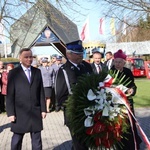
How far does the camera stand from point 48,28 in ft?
72.2

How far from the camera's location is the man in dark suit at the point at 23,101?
530cm

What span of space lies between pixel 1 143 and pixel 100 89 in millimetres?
3853

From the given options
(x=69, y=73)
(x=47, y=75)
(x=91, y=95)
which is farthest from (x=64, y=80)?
(x=47, y=75)

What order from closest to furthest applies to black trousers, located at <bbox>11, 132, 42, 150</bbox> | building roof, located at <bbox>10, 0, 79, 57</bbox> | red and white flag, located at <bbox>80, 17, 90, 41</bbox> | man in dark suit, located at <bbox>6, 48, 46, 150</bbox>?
1. man in dark suit, located at <bbox>6, 48, 46, 150</bbox>
2. black trousers, located at <bbox>11, 132, 42, 150</bbox>
3. building roof, located at <bbox>10, 0, 79, 57</bbox>
4. red and white flag, located at <bbox>80, 17, 90, 41</bbox>

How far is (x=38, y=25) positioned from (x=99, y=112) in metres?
16.0

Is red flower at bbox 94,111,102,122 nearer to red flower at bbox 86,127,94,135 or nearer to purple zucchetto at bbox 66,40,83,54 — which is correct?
red flower at bbox 86,127,94,135

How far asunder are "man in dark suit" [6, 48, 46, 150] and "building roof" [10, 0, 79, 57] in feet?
19.2

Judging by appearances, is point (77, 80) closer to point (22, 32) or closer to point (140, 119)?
point (140, 119)

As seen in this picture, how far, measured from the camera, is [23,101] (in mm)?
5297

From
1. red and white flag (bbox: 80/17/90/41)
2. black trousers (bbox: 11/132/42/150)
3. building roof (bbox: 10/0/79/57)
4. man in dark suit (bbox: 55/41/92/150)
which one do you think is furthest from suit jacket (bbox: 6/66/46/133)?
red and white flag (bbox: 80/17/90/41)

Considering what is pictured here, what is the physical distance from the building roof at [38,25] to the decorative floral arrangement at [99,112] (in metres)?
6.88

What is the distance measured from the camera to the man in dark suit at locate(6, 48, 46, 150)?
5.30 meters

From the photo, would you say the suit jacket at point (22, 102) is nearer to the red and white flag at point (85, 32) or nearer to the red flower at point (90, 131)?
the red flower at point (90, 131)

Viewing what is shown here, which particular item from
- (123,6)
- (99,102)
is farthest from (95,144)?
(123,6)
